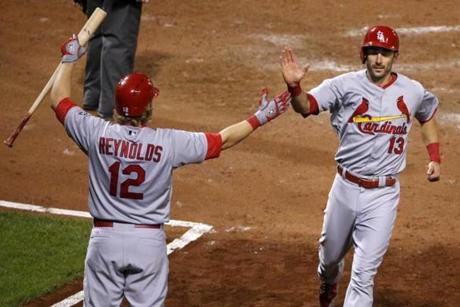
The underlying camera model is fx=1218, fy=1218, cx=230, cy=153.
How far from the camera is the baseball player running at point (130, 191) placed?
23.0 feet

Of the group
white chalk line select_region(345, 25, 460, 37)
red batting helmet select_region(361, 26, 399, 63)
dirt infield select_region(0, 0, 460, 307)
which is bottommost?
dirt infield select_region(0, 0, 460, 307)

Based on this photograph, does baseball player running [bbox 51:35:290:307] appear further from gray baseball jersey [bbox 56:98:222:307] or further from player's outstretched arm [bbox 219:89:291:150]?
player's outstretched arm [bbox 219:89:291:150]

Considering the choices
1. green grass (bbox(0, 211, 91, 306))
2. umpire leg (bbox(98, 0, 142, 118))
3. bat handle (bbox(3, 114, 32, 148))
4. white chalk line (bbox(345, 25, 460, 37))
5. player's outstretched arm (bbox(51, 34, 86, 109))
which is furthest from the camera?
white chalk line (bbox(345, 25, 460, 37))

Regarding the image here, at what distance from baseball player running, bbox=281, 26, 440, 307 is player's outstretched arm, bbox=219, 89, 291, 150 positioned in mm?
594

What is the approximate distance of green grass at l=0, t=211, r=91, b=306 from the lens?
9.28 meters

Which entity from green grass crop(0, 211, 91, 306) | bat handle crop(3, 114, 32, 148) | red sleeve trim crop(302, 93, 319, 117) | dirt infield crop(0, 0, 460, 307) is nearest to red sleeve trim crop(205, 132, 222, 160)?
red sleeve trim crop(302, 93, 319, 117)

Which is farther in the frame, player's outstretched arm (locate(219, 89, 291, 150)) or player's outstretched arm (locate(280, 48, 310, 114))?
player's outstretched arm (locate(280, 48, 310, 114))

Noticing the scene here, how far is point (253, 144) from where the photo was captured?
12844 millimetres

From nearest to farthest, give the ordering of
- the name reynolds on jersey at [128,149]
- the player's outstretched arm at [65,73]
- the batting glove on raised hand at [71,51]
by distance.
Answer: the name reynolds on jersey at [128,149] → the player's outstretched arm at [65,73] → the batting glove on raised hand at [71,51]

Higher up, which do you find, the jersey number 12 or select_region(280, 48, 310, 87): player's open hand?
select_region(280, 48, 310, 87): player's open hand

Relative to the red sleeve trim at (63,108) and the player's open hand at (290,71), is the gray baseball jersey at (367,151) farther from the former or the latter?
the red sleeve trim at (63,108)

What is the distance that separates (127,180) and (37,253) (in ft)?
10.6

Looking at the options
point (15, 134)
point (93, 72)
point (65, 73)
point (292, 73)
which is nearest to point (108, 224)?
point (65, 73)

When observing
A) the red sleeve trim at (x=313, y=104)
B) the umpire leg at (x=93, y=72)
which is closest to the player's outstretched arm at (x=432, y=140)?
the red sleeve trim at (x=313, y=104)
